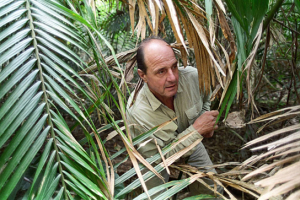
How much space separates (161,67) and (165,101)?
253 millimetres

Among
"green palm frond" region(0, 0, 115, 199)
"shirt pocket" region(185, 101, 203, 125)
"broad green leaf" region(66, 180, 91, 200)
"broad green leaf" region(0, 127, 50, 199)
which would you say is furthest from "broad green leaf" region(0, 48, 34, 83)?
"shirt pocket" region(185, 101, 203, 125)

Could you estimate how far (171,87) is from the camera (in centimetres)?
144

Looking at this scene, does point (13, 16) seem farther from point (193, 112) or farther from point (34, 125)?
point (193, 112)

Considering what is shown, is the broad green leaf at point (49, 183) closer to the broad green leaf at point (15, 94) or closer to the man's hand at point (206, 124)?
the broad green leaf at point (15, 94)

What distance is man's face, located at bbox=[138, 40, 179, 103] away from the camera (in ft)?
4.60

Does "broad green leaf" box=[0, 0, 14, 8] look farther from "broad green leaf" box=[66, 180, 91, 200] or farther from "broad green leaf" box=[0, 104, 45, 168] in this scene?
"broad green leaf" box=[66, 180, 91, 200]

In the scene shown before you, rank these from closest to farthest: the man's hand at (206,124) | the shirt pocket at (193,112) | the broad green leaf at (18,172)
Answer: the broad green leaf at (18,172) → the man's hand at (206,124) → the shirt pocket at (193,112)

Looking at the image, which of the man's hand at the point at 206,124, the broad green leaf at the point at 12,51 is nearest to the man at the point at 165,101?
the man's hand at the point at 206,124

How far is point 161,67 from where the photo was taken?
1.40 metres

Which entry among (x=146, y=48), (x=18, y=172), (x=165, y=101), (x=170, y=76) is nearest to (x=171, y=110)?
(x=165, y=101)

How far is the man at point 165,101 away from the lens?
1.33 meters

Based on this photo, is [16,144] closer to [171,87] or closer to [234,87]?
[234,87]

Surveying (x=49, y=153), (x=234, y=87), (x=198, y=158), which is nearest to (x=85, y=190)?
(x=49, y=153)

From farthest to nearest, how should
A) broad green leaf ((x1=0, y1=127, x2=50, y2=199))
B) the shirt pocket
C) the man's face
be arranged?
the shirt pocket
the man's face
broad green leaf ((x1=0, y1=127, x2=50, y2=199))
